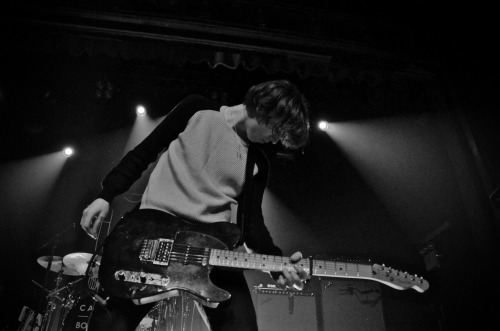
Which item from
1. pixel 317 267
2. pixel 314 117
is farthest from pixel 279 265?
pixel 314 117

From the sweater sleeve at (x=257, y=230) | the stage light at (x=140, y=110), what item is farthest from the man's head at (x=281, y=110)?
the stage light at (x=140, y=110)

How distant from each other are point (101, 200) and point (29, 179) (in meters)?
4.79

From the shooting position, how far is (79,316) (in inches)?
161

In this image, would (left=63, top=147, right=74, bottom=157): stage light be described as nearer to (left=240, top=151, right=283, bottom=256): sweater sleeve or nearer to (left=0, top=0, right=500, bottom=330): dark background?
(left=0, top=0, right=500, bottom=330): dark background

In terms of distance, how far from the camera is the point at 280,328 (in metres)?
4.41

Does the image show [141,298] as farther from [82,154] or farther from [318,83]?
[82,154]

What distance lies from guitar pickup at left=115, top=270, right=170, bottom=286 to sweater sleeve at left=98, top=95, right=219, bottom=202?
1.60 ft

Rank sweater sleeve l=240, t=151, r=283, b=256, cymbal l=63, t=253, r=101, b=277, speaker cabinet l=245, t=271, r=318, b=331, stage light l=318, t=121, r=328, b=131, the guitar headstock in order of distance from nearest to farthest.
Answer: the guitar headstock, sweater sleeve l=240, t=151, r=283, b=256, cymbal l=63, t=253, r=101, b=277, speaker cabinet l=245, t=271, r=318, b=331, stage light l=318, t=121, r=328, b=131

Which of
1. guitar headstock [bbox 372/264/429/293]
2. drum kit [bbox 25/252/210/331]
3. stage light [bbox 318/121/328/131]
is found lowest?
guitar headstock [bbox 372/264/429/293]

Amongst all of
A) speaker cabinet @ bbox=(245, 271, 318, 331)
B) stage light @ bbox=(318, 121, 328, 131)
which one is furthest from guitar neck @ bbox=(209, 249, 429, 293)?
stage light @ bbox=(318, 121, 328, 131)

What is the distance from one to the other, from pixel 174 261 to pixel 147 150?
81cm

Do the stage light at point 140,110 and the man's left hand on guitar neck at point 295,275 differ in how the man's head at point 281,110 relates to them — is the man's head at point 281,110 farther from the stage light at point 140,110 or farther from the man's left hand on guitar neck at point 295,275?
the stage light at point 140,110

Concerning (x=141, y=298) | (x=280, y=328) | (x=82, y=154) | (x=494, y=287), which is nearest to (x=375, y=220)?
(x=280, y=328)

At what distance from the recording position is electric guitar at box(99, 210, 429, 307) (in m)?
1.57
